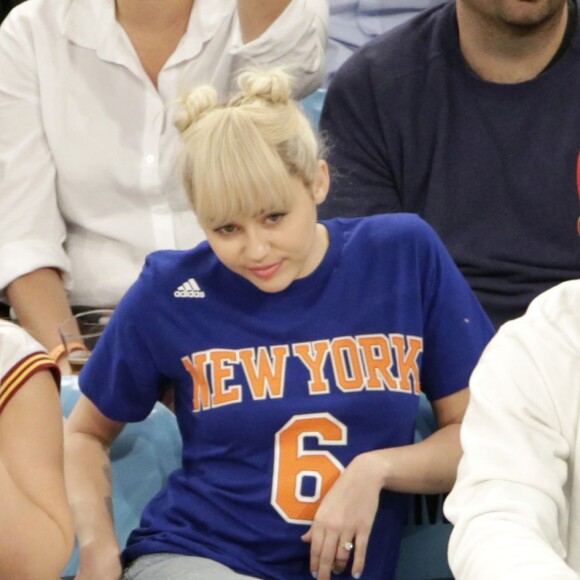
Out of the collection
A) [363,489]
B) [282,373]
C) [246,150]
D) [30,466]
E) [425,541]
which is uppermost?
[246,150]

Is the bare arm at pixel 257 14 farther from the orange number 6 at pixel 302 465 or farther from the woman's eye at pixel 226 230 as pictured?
the orange number 6 at pixel 302 465

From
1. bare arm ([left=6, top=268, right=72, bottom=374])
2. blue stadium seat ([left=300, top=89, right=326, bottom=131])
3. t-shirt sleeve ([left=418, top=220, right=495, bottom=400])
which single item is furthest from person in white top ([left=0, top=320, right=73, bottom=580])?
blue stadium seat ([left=300, top=89, right=326, bottom=131])

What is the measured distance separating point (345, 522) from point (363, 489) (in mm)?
48

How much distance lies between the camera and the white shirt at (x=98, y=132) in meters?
2.60

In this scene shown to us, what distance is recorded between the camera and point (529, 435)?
4.89ft

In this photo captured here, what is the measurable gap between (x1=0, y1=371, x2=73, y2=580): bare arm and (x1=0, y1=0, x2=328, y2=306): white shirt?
3.24 ft

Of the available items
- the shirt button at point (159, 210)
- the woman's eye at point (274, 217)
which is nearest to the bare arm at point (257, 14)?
the shirt button at point (159, 210)

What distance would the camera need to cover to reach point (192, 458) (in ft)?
6.31

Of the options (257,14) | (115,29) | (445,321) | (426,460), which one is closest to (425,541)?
(426,460)

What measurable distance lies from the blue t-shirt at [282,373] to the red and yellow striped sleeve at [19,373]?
30cm

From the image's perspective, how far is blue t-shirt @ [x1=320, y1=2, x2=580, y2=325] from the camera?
236cm

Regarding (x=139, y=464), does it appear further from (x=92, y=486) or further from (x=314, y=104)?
(x=314, y=104)

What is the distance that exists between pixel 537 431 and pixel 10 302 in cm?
135

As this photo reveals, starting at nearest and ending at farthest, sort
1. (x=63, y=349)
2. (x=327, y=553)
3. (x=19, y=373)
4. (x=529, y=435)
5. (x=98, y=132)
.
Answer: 1. (x=529, y=435)
2. (x=19, y=373)
3. (x=327, y=553)
4. (x=63, y=349)
5. (x=98, y=132)
